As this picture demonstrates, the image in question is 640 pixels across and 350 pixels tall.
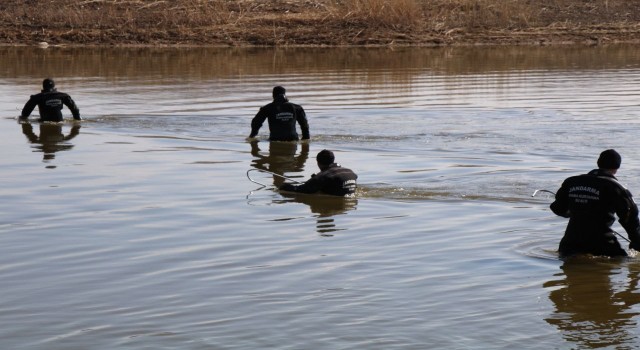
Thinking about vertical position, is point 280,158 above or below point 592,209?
below

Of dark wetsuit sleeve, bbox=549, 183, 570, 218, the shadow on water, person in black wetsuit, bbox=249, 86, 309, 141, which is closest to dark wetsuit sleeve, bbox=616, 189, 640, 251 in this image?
dark wetsuit sleeve, bbox=549, 183, 570, 218

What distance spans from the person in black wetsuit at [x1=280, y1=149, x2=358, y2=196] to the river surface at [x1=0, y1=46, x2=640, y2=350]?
0.20 metres

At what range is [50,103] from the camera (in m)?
23.9

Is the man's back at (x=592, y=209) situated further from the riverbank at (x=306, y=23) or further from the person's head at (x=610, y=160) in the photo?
the riverbank at (x=306, y=23)

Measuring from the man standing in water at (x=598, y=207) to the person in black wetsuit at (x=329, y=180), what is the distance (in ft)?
14.2

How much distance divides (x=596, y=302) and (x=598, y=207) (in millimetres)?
1117

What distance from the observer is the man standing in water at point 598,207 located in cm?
1155

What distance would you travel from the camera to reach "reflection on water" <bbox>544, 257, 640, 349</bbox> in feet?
32.3

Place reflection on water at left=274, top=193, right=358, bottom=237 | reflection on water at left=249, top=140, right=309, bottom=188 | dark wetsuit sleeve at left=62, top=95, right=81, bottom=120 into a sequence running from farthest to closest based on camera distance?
dark wetsuit sleeve at left=62, top=95, right=81, bottom=120
reflection on water at left=249, top=140, right=309, bottom=188
reflection on water at left=274, top=193, right=358, bottom=237

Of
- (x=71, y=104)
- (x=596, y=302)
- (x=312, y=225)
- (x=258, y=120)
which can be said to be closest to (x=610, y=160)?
(x=596, y=302)

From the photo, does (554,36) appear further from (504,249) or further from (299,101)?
(504,249)

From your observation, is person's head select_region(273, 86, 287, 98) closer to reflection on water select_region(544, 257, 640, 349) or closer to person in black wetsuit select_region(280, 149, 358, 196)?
person in black wetsuit select_region(280, 149, 358, 196)

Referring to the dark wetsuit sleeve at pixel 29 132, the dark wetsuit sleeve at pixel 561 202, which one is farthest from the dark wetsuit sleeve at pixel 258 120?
the dark wetsuit sleeve at pixel 561 202

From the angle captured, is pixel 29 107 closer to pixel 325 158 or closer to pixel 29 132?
pixel 29 132
